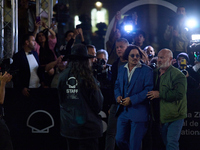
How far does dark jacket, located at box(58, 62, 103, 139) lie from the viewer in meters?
4.06

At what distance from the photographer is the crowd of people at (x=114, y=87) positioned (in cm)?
409

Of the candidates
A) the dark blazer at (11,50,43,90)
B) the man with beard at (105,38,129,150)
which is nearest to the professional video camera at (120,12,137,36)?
the man with beard at (105,38,129,150)

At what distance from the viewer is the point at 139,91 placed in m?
5.02

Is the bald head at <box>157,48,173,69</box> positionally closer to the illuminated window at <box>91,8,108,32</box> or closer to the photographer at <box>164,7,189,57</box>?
the photographer at <box>164,7,189,57</box>

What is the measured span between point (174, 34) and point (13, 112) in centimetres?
426

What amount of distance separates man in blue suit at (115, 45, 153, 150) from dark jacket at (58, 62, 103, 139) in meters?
0.91

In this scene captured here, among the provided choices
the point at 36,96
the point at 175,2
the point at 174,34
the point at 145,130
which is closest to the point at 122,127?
the point at 145,130

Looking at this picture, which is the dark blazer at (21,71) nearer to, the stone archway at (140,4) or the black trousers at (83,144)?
the black trousers at (83,144)

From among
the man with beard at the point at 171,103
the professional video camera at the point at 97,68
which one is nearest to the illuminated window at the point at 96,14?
the professional video camera at the point at 97,68

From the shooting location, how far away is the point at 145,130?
16.2 ft

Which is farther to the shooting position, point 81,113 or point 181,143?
point 181,143

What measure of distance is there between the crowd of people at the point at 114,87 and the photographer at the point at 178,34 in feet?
2.59

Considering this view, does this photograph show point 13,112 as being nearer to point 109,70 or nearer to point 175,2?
point 109,70

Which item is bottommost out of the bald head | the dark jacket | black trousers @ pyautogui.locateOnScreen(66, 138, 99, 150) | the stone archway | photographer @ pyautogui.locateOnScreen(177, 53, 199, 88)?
black trousers @ pyautogui.locateOnScreen(66, 138, 99, 150)
